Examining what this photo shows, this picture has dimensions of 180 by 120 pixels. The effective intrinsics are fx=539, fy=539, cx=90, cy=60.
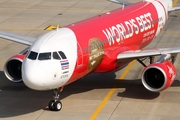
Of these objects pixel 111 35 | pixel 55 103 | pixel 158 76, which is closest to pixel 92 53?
pixel 111 35

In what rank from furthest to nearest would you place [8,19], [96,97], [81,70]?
[8,19] < [96,97] < [81,70]

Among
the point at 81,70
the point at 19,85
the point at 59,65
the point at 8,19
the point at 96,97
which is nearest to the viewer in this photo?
the point at 59,65

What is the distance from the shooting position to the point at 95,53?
79.1ft

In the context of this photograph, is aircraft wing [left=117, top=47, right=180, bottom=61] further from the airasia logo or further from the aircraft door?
the aircraft door

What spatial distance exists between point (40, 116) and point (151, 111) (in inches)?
185

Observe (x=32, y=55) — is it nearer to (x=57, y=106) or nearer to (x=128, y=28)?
(x=57, y=106)

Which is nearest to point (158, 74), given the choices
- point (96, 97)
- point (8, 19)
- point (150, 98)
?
point (150, 98)

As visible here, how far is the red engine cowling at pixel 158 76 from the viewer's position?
23.8 m

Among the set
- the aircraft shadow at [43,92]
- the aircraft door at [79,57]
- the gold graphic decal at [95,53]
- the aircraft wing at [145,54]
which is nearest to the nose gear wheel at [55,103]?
the aircraft shadow at [43,92]

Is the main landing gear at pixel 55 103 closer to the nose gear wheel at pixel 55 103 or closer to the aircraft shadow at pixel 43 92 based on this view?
the nose gear wheel at pixel 55 103

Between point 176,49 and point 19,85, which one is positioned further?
point 19,85

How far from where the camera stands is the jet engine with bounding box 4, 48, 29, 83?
25.5 metres

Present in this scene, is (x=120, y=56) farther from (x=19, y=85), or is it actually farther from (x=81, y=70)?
(x=19, y=85)

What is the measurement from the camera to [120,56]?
25375mm
